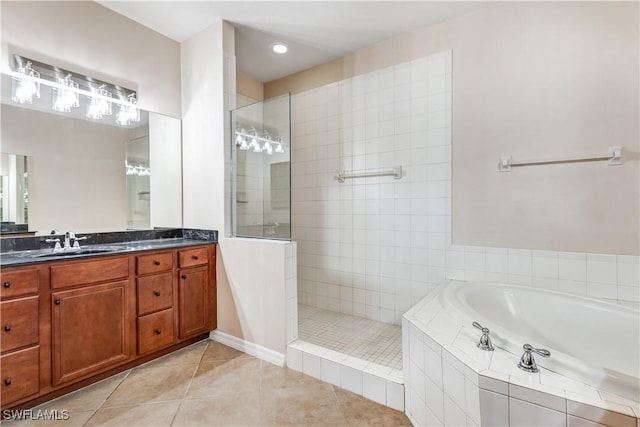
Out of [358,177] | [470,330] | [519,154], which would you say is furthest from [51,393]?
[519,154]

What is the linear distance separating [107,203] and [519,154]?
3170 millimetres

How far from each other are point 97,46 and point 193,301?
2088 millimetres

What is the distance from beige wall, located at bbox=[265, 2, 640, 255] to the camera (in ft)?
6.16

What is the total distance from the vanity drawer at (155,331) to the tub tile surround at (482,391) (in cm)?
170

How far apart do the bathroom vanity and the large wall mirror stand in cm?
28

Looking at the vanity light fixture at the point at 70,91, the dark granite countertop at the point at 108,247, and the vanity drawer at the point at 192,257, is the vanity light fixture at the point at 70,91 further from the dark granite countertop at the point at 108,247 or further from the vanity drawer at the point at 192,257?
the vanity drawer at the point at 192,257

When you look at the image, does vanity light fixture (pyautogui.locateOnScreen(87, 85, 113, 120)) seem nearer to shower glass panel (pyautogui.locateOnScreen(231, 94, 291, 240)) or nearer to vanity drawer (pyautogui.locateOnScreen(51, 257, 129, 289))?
shower glass panel (pyautogui.locateOnScreen(231, 94, 291, 240))

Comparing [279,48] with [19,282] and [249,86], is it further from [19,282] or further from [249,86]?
[19,282]

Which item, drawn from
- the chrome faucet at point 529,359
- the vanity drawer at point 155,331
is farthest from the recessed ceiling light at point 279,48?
the chrome faucet at point 529,359

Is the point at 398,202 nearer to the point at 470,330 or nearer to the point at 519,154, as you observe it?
the point at 519,154

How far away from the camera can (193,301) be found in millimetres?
2395

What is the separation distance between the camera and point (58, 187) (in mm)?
2156

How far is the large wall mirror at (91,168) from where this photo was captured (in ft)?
6.61

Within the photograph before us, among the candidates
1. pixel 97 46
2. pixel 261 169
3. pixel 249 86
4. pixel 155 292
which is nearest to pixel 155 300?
pixel 155 292
